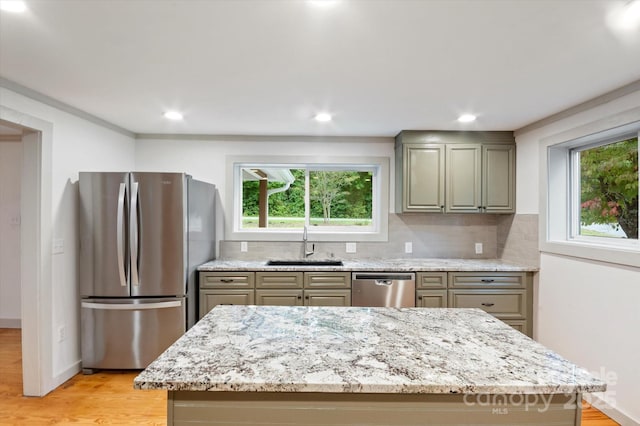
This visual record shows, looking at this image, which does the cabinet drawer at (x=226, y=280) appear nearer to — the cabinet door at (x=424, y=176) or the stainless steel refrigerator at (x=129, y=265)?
the stainless steel refrigerator at (x=129, y=265)

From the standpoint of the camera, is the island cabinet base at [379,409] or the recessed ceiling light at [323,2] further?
the recessed ceiling light at [323,2]

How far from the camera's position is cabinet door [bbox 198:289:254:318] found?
3.09 meters

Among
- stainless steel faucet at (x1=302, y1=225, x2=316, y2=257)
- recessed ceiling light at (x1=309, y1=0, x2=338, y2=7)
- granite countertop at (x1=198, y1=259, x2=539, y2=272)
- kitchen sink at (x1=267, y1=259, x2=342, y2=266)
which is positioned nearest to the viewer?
recessed ceiling light at (x1=309, y1=0, x2=338, y2=7)

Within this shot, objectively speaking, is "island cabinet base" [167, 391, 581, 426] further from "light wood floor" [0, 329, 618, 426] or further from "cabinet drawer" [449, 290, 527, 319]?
"cabinet drawer" [449, 290, 527, 319]

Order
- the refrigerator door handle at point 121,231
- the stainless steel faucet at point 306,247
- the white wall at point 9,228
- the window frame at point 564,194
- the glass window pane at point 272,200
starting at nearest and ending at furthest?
the window frame at point 564,194, the refrigerator door handle at point 121,231, the stainless steel faucet at point 306,247, the white wall at point 9,228, the glass window pane at point 272,200

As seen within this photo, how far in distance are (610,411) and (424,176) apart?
232 centimetres

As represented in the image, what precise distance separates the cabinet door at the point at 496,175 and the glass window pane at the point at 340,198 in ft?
4.09

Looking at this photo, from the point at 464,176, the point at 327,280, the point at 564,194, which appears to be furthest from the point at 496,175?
the point at 327,280

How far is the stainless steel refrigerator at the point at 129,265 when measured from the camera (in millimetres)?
2732

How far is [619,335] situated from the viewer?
2.21 meters

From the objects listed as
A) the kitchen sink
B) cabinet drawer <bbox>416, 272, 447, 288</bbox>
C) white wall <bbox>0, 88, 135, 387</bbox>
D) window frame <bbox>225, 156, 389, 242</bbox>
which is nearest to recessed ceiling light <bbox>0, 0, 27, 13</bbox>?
white wall <bbox>0, 88, 135, 387</bbox>

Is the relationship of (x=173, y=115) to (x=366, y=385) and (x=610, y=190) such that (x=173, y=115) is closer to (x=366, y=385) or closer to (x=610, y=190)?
(x=366, y=385)

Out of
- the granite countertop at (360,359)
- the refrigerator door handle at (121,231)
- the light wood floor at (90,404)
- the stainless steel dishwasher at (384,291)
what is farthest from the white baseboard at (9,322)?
the stainless steel dishwasher at (384,291)

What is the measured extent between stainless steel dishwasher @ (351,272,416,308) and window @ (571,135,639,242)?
1533 mm
